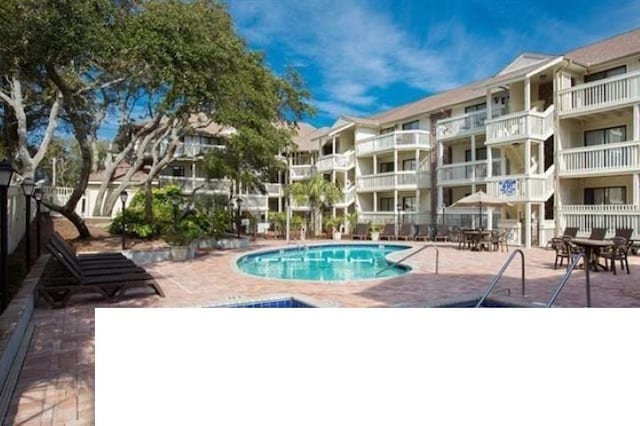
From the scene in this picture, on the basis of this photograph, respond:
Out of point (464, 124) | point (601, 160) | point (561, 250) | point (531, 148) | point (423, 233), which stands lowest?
point (561, 250)

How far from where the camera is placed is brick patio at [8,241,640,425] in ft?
12.2

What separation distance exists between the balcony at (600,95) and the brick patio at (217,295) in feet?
19.6

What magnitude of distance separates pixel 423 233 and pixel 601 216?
28.3 ft

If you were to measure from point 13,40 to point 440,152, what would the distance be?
1990 cm

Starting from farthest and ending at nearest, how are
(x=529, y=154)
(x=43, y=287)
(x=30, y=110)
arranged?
(x=30, y=110), (x=529, y=154), (x=43, y=287)

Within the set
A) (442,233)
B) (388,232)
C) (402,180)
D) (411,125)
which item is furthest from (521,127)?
(411,125)

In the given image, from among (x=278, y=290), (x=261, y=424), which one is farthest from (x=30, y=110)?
(x=261, y=424)

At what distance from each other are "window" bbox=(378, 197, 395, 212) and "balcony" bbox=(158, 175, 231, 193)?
10.2 metres

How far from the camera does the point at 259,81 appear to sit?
18062 millimetres

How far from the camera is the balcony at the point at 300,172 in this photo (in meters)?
31.4

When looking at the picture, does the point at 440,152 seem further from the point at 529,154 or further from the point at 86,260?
the point at 86,260

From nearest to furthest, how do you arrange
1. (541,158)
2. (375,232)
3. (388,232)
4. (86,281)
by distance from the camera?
(86,281), (541,158), (388,232), (375,232)

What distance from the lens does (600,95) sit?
16266mm

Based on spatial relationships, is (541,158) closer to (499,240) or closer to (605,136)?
(605,136)
